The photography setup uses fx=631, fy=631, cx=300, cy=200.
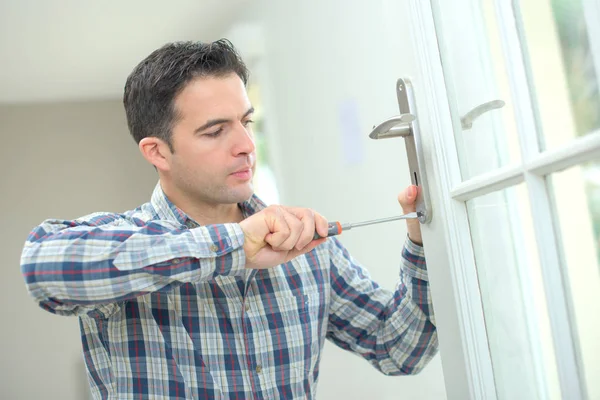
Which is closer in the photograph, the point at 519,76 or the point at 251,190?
the point at 519,76

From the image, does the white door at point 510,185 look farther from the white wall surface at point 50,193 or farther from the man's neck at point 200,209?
the white wall surface at point 50,193

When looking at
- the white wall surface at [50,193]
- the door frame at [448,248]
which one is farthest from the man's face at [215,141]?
the white wall surface at [50,193]

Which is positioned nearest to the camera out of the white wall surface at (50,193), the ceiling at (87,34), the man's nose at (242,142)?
the man's nose at (242,142)

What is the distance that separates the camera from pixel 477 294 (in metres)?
0.77

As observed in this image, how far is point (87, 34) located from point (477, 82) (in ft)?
10.6

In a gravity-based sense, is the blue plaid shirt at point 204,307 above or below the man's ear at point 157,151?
below

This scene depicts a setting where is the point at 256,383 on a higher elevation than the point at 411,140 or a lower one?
lower

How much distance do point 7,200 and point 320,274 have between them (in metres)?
3.90

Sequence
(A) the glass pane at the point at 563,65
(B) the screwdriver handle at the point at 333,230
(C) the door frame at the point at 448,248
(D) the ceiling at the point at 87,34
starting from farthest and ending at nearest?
(D) the ceiling at the point at 87,34, (B) the screwdriver handle at the point at 333,230, (C) the door frame at the point at 448,248, (A) the glass pane at the point at 563,65

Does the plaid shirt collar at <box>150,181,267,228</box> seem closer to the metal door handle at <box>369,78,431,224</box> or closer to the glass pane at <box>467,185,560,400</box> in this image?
the metal door handle at <box>369,78,431,224</box>

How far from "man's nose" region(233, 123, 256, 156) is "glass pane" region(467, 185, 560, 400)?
1.54 ft

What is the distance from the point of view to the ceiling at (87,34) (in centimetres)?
323

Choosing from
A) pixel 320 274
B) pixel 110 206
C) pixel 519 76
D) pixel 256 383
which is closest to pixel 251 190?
pixel 320 274

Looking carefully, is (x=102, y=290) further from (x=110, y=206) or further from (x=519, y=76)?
(x=110, y=206)
